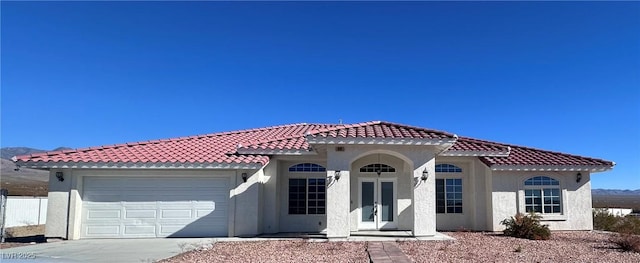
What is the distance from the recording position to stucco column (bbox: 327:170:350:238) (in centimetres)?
1457

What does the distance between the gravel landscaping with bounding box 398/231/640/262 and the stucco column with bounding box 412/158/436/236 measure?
36.2 inches

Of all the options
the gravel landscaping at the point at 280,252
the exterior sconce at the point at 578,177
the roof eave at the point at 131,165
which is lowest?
the gravel landscaping at the point at 280,252

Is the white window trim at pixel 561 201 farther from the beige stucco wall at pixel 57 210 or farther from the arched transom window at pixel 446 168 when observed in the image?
the beige stucco wall at pixel 57 210

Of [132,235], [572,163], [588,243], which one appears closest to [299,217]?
[132,235]

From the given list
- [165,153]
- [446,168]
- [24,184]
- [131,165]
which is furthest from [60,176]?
[24,184]

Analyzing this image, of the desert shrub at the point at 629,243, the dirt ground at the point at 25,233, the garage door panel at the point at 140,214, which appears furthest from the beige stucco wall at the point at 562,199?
the dirt ground at the point at 25,233

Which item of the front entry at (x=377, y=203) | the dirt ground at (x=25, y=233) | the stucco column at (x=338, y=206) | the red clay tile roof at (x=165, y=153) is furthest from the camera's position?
the front entry at (x=377, y=203)

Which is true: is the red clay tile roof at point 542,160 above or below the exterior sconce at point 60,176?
above

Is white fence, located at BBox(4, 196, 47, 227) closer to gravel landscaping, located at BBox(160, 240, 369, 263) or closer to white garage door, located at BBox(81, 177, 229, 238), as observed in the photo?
white garage door, located at BBox(81, 177, 229, 238)

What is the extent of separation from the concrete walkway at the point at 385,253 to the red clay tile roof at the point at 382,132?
3414 mm

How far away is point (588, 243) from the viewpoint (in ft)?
47.3

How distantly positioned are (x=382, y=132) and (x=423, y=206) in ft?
9.18

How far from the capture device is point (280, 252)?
12.2 m

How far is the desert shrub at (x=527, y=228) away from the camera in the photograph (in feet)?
51.1
